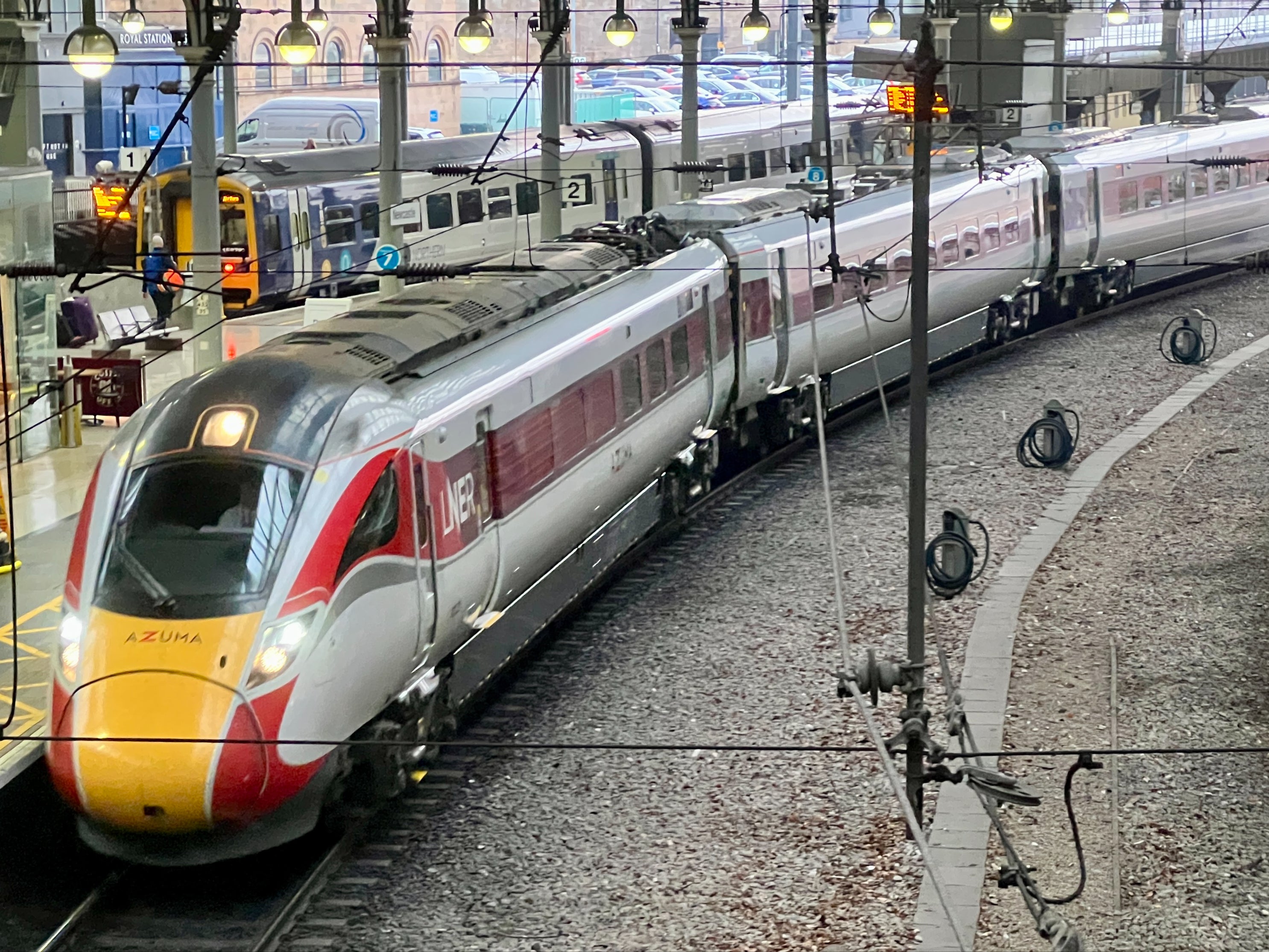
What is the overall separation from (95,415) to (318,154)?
9343mm

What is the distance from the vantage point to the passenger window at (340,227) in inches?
1192

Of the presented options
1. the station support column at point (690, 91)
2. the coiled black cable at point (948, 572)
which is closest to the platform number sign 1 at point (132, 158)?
the station support column at point (690, 91)

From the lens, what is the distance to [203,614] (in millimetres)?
9945

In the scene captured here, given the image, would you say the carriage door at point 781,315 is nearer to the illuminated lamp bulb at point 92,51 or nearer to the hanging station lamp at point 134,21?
the illuminated lamp bulb at point 92,51

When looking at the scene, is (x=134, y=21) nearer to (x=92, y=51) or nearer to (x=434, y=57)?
(x=92, y=51)

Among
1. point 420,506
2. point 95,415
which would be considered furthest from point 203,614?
point 95,415

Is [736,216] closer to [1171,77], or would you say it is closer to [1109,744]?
[1109,744]

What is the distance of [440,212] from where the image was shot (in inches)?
1242

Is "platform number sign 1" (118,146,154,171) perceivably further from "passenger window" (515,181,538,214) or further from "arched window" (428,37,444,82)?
"arched window" (428,37,444,82)

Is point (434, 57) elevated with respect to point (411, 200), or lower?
elevated

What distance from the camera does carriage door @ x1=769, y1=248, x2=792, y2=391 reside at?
20.2 meters

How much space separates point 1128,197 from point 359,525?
22.5 m

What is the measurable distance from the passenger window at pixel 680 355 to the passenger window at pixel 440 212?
1457 centimetres

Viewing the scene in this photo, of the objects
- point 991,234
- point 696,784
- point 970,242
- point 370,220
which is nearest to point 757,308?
point 970,242
